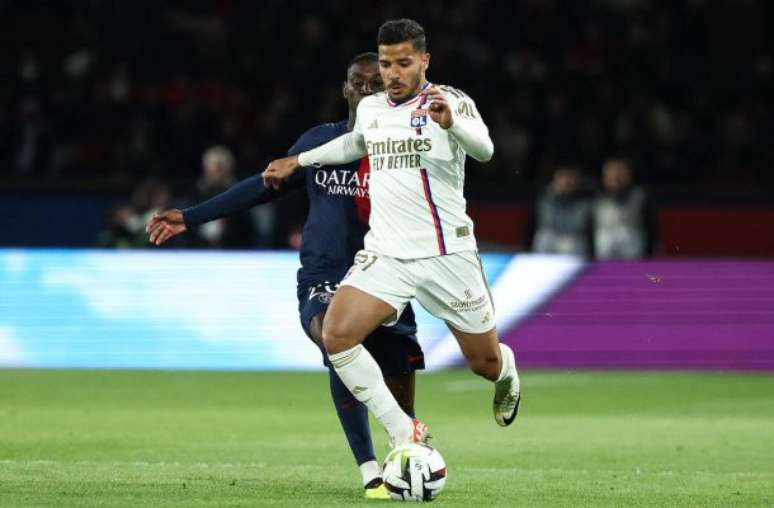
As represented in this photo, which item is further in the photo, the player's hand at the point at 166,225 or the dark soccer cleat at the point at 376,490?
the player's hand at the point at 166,225

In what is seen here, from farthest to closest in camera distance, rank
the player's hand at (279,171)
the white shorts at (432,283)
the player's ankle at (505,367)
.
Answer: the player's ankle at (505,367)
the player's hand at (279,171)
the white shorts at (432,283)

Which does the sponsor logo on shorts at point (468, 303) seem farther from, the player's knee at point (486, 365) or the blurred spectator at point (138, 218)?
the blurred spectator at point (138, 218)

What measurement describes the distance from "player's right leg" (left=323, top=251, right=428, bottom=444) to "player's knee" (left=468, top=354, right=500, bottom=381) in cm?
56

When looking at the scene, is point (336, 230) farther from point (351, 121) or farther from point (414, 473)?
point (414, 473)

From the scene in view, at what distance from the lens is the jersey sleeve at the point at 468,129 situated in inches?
288

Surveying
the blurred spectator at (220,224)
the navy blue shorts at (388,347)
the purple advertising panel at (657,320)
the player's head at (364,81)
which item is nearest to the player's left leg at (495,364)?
the navy blue shorts at (388,347)

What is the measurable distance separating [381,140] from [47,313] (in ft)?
27.2

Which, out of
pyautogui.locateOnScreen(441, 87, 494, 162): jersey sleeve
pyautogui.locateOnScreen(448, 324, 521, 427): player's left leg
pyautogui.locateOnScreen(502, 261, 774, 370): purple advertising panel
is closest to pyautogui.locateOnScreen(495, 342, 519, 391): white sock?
pyautogui.locateOnScreen(448, 324, 521, 427): player's left leg

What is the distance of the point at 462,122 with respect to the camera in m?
7.34

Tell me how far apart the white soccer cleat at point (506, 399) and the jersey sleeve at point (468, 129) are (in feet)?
4.63

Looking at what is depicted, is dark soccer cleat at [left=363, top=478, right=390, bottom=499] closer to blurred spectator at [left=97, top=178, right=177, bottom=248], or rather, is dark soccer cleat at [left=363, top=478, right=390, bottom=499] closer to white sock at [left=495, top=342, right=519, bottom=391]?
white sock at [left=495, top=342, right=519, bottom=391]

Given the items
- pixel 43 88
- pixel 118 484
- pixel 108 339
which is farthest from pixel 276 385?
pixel 43 88

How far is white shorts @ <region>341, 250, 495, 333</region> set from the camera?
7.54m

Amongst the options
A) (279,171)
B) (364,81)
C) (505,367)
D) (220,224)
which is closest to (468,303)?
(505,367)
